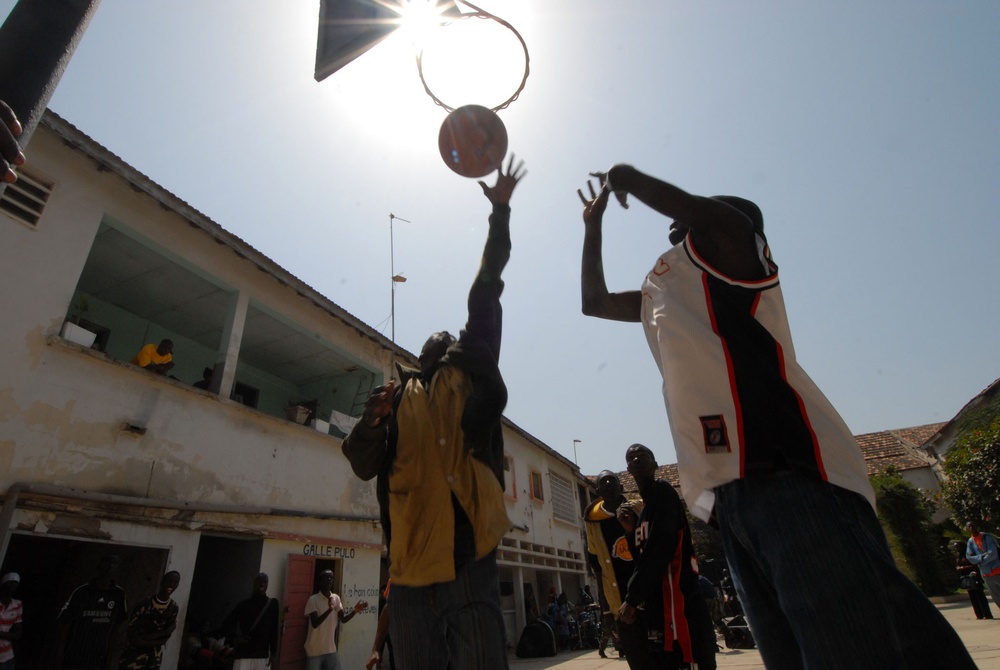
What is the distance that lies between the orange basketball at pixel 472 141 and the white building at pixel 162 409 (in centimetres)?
561

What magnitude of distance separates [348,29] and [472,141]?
91 cm

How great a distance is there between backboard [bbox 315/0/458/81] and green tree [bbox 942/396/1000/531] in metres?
12.2

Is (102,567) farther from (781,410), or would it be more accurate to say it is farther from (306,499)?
(781,410)

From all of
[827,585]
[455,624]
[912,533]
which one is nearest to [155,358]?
[455,624]

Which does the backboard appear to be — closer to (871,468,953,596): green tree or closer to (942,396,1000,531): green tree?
(942,396,1000,531): green tree

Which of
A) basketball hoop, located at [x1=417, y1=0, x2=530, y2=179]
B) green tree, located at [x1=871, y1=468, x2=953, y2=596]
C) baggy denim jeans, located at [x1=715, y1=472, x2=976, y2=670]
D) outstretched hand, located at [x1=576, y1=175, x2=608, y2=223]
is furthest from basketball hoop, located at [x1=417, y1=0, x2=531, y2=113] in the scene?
green tree, located at [x1=871, y1=468, x2=953, y2=596]

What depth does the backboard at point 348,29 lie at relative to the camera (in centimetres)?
305

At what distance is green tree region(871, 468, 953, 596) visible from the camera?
588 inches

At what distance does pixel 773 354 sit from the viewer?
137cm

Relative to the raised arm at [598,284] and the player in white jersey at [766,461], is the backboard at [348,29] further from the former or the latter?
the player in white jersey at [766,461]

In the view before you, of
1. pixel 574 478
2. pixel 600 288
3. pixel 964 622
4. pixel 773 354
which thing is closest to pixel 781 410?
pixel 773 354

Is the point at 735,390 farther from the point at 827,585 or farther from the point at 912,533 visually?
the point at 912,533

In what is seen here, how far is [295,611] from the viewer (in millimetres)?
8523

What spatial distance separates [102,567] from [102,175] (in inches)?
194
